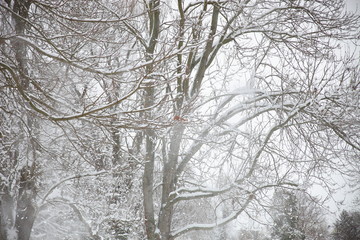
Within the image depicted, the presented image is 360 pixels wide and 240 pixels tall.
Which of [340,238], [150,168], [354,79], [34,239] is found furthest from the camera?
[340,238]

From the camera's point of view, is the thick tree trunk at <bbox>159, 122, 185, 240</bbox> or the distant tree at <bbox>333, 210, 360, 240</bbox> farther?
the distant tree at <bbox>333, 210, 360, 240</bbox>

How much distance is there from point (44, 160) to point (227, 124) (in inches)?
174

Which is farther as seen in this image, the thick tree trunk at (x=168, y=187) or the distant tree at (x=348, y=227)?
the distant tree at (x=348, y=227)

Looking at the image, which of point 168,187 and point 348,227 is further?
point 348,227

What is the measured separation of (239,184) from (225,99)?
6.44 feet

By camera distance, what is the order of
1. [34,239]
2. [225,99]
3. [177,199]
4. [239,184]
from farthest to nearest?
Result: [34,239] < [225,99] < [177,199] < [239,184]

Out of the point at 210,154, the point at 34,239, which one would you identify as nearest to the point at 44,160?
the point at 210,154

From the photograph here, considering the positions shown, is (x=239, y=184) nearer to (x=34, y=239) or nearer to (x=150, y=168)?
(x=150, y=168)

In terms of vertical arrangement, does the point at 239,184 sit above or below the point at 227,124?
below

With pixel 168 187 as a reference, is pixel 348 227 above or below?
below

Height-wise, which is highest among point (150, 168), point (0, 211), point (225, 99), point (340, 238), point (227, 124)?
point (225, 99)

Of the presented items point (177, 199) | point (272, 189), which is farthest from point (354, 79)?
point (177, 199)

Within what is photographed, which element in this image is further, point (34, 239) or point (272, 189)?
point (34, 239)

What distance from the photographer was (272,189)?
473 cm
